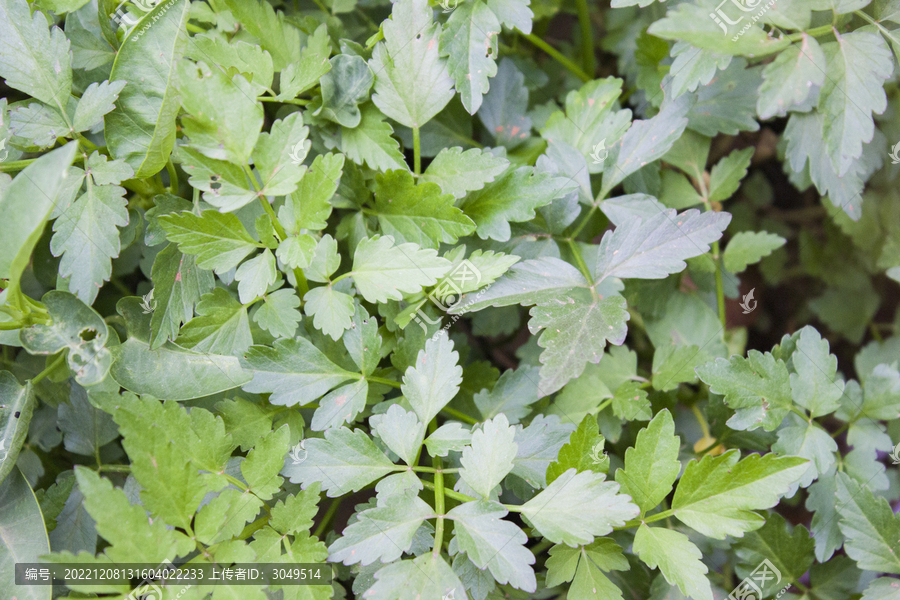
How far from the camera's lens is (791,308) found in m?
1.78

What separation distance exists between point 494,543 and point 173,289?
629mm

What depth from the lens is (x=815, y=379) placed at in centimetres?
100

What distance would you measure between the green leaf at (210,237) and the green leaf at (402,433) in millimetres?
337

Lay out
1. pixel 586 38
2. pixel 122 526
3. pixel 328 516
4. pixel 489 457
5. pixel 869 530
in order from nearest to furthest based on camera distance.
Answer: pixel 122 526 → pixel 489 457 → pixel 869 530 → pixel 328 516 → pixel 586 38

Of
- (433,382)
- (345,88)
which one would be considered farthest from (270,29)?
(433,382)

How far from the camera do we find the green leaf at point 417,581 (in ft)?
2.63

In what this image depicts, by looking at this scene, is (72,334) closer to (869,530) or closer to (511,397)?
(511,397)

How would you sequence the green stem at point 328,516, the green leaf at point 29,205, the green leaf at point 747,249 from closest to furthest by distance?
the green leaf at point 29,205, the green stem at point 328,516, the green leaf at point 747,249

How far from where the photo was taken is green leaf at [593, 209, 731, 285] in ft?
3.09

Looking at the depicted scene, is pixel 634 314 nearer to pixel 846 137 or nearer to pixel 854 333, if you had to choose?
pixel 846 137

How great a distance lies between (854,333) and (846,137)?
2.84ft

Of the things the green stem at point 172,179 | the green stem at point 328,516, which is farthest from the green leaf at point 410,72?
the green stem at point 328,516

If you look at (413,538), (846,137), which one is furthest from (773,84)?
(413,538)

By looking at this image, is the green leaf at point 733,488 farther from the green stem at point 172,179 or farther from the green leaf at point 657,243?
the green stem at point 172,179
